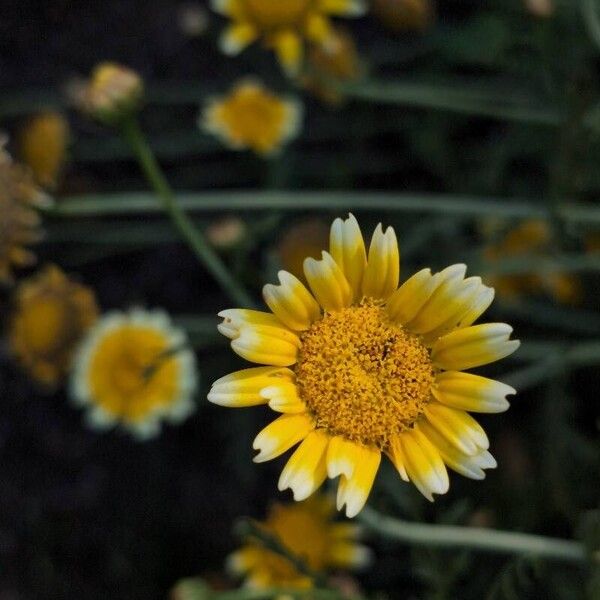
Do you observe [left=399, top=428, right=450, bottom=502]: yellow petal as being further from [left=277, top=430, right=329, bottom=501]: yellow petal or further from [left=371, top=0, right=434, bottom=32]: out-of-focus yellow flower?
[left=371, top=0, right=434, bottom=32]: out-of-focus yellow flower

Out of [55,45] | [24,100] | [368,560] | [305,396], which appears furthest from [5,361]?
[305,396]

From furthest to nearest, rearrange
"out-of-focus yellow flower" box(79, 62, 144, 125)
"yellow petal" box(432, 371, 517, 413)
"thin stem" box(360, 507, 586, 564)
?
"out-of-focus yellow flower" box(79, 62, 144, 125) → "thin stem" box(360, 507, 586, 564) → "yellow petal" box(432, 371, 517, 413)

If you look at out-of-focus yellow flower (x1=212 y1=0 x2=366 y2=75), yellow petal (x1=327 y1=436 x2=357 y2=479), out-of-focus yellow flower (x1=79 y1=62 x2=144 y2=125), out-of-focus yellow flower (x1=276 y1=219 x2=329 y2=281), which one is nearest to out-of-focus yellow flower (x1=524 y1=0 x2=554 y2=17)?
out-of-focus yellow flower (x1=212 y1=0 x2=366 y2=75)

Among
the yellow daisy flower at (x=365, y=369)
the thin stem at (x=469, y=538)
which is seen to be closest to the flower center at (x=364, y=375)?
the yellow daisy flower at (x=365, y=369)

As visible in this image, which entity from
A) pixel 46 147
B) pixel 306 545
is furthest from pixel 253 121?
pixel 306 545

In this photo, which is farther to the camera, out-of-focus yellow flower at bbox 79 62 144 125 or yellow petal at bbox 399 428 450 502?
out-of-focus yellow flower at bbox 79 62 144 125

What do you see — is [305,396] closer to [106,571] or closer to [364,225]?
[364,225]

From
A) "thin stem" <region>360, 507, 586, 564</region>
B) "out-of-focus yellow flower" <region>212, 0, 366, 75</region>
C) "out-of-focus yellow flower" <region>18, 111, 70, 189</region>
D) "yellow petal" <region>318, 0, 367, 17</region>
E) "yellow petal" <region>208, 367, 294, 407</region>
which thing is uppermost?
"yellow petal" <region>318, 0, 367, 17</region>
